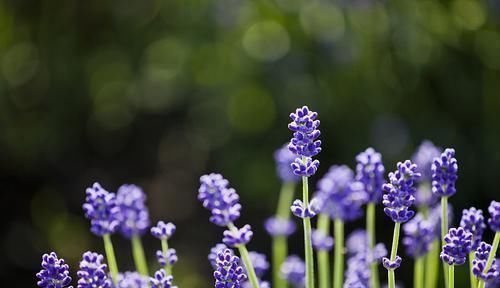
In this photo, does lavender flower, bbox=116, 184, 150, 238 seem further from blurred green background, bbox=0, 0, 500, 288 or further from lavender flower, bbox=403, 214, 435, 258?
blurred green background, bbox=0, 0, 500, 288

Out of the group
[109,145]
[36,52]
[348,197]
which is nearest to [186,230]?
[109,145]

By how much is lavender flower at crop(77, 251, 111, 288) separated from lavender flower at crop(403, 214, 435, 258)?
0.71 m

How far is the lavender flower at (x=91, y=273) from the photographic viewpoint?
4.14ft

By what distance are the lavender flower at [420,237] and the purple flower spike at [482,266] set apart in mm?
271

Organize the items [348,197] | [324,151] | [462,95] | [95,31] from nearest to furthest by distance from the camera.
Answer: [348,197] → [462,95] → [324,151] → [95,31]

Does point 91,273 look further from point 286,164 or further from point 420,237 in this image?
point 286,164

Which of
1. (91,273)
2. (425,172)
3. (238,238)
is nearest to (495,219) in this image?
(238,238)

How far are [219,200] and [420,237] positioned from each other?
490 mm

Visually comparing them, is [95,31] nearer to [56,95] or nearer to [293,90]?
[56,95]

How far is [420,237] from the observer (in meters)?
1.61

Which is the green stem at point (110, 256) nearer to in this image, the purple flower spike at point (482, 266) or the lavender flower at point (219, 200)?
the lavender flower at point (219, 200)

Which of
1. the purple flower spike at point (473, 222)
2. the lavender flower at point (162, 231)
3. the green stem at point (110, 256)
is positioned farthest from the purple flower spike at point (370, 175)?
the green stem at point (110, 256)

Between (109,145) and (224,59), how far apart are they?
992 mm

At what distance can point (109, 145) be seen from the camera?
4.59 metres
